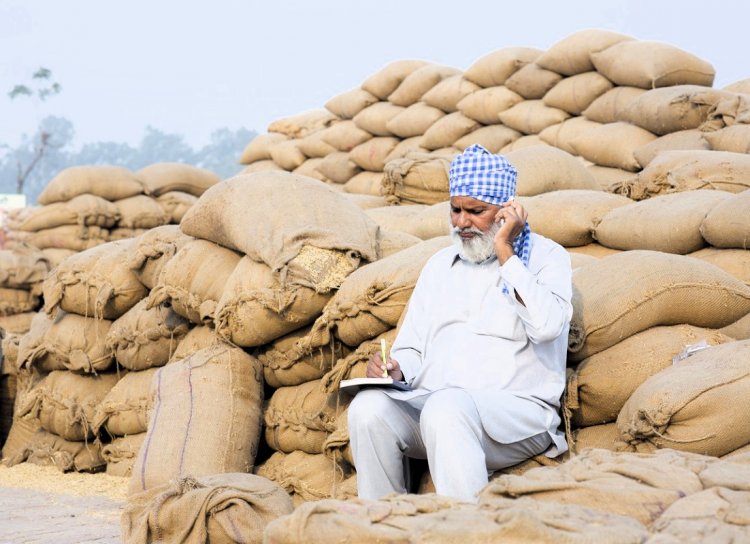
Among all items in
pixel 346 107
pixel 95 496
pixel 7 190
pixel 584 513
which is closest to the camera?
pixel 584 513

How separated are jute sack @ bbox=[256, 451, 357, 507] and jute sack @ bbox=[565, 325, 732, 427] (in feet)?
2.78

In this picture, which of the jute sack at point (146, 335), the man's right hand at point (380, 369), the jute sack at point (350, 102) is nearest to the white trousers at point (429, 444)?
the man's right hand at point (380, 369)

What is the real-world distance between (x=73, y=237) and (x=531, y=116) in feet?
12.3

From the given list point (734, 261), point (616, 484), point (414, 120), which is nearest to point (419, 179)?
point (734, 261)

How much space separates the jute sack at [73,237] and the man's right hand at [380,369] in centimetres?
577

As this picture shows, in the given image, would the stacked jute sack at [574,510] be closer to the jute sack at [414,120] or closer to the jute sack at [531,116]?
the jute sack at [531,116]

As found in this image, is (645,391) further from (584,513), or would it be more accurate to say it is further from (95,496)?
(95,496)

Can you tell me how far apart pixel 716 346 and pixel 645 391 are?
30 centimetres

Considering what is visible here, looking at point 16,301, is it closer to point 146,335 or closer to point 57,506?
point 146,335

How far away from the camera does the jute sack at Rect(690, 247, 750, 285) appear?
3.97 m

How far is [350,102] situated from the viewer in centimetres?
934

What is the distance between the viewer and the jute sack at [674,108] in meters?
6.21

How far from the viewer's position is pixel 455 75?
28.5 ft

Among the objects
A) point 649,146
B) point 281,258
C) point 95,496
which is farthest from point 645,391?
point 649,146
